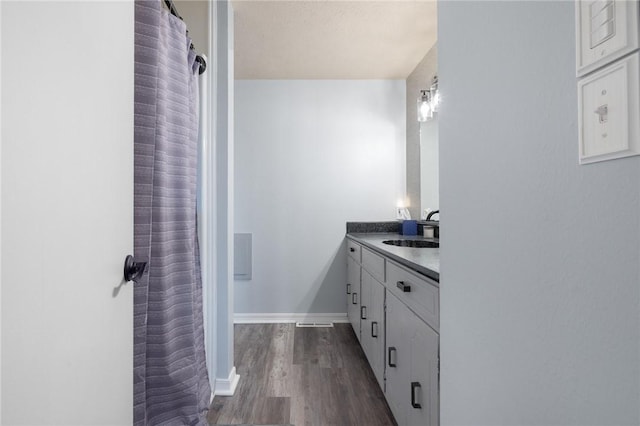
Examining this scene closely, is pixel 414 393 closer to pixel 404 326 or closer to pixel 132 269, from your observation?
pixel 404 326

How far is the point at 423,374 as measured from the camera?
124 cm

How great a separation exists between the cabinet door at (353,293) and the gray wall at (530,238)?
1.87m

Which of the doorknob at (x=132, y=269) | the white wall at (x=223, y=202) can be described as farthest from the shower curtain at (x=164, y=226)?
the white wall at (x=223, y=202)

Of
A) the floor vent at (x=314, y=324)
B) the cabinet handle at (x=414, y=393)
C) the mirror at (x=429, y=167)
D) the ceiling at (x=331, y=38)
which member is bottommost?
the floor vent at (x=314, y=324)

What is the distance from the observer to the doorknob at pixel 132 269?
87cm

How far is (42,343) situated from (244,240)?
8.93 ft

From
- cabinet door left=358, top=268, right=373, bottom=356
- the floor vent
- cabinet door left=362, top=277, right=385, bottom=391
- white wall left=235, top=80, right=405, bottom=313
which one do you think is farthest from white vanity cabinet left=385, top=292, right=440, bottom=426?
white wall left=235, top=80, right=405, bottom=313

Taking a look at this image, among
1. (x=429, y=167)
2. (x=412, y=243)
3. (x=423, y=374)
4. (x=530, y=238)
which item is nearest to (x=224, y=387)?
(x=423, y=374)

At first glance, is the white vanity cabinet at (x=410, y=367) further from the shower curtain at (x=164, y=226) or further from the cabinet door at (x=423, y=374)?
the shower curtain at (x=164, y=226)

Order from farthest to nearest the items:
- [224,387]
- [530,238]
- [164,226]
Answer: [224,387]
[164,226]
[530,238]

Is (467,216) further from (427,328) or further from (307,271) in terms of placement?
(307,271)

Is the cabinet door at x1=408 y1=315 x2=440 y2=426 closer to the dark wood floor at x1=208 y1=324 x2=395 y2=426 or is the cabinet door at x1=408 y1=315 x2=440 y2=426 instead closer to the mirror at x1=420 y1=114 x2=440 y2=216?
the dark wood floor at x1=208 y1=324 x2=395 y2=426

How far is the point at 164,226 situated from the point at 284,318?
219 cm

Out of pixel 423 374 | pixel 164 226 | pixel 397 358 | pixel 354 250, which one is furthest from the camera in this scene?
pixel 354 250
